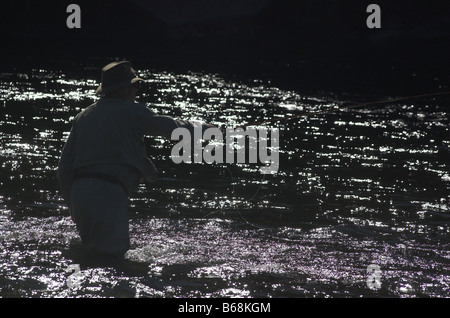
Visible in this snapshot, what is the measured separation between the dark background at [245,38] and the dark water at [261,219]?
11.5 meters

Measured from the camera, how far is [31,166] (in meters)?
11.3

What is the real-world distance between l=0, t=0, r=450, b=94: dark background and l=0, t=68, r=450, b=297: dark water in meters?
11.5

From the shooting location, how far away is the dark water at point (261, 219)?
627cm

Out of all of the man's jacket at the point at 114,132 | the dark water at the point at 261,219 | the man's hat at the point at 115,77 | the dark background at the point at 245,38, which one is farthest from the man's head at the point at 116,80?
the dark background at the point at 245,38

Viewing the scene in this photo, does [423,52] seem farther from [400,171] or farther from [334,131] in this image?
[400,171]

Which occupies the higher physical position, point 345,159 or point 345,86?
point 345,86

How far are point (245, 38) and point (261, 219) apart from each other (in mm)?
32996

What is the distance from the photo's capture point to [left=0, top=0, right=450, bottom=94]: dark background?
28641 mm

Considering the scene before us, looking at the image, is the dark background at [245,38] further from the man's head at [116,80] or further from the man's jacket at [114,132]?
the man's jacket at [114,132]

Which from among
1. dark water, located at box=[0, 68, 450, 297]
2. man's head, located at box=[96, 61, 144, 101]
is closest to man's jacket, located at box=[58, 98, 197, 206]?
man's head, located at box=[96, 61, 144, 101]

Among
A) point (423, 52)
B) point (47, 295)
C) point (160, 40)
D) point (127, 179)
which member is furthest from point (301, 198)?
point (160, 40)

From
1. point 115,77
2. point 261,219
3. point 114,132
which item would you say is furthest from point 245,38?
point 114,132

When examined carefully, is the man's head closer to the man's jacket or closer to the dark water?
the man's jacket

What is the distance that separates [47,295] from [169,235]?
2.30 m
